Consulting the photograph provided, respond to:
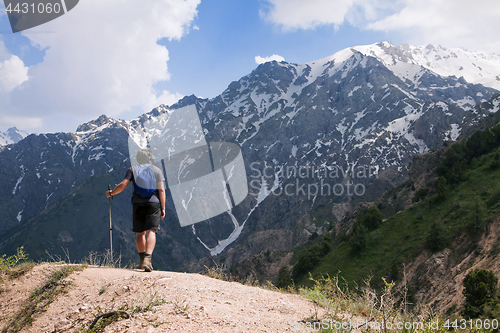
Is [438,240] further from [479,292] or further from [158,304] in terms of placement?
[158,304]

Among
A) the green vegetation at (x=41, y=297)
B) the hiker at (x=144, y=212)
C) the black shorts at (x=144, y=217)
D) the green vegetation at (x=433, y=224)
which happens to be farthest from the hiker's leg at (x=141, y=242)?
the green vegetation at (x=433, y=224)

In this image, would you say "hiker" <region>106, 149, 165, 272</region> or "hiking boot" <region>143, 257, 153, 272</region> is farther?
"hiker" <region>106, 149, 165, 272</region>

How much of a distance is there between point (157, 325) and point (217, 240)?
656ft

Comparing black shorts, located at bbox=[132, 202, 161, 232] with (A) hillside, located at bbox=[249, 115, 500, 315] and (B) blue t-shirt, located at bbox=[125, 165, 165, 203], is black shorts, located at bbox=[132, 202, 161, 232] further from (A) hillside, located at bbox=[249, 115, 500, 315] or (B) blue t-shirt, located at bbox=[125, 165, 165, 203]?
(A) hillside, located at bbox=[249, 115, 500, 315]

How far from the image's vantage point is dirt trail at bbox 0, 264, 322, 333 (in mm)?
3764

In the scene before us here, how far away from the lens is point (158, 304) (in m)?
4.13

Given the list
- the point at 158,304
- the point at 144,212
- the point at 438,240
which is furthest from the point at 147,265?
the point at 438,240

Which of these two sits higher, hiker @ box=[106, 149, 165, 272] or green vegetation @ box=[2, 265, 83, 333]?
hiker @ box=[106, 149, 165, 272]

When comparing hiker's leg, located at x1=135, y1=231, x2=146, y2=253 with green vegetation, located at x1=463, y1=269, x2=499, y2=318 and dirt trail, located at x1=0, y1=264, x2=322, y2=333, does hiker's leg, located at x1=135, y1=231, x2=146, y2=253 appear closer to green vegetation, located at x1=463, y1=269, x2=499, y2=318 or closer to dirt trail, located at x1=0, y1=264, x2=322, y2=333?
dirt trail, located at x1=0, y1=264, x2=322, y2=333

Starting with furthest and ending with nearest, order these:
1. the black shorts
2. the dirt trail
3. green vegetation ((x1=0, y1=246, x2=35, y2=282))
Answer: the black shorts, green vegetation ((x1=0, y1=246, x2=35, y2=282)), the dirt trail

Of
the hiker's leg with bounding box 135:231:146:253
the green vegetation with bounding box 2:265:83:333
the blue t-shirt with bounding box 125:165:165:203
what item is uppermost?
the blue t-shirt with bounding box 125:165:165:203

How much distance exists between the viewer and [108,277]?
5.63 metres

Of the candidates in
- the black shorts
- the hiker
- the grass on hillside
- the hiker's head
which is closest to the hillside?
the grass on hillside

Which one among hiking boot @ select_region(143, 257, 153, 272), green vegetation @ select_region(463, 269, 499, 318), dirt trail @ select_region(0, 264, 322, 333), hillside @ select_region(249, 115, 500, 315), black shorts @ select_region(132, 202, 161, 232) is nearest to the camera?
dirt trail @ select_region(0, 264, 322, 333)
